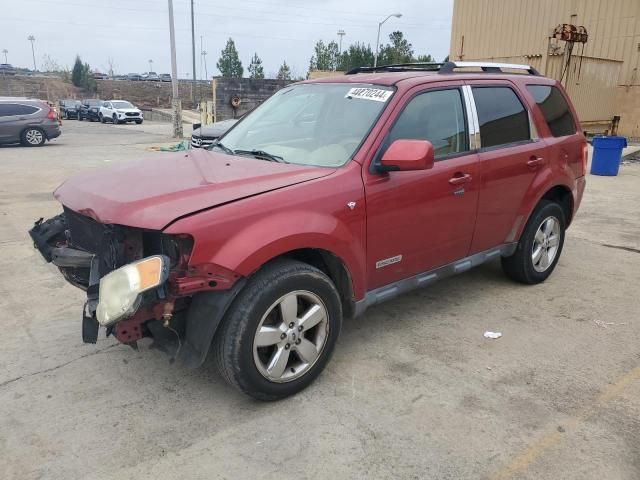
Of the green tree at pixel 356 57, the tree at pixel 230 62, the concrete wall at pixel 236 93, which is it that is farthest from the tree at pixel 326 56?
the concrete wall at pixel 236 93

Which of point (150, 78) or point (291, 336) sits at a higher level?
point (150, 78)

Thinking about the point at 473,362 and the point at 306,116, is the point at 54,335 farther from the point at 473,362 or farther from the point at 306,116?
the point at 473,362

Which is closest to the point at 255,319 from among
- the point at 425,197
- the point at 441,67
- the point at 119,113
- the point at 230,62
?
the point at 425,197

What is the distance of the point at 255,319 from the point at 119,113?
3478 cm

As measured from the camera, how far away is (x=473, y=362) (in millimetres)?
3479

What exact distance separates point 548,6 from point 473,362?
738 inches

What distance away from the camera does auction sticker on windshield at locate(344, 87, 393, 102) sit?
3484 millimetres

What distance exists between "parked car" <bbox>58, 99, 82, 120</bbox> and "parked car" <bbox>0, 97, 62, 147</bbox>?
22667 mm

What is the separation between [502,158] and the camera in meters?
4.07

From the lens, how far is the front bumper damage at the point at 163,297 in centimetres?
257

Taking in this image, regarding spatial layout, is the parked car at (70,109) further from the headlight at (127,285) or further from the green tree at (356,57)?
the headlight at (127,285)

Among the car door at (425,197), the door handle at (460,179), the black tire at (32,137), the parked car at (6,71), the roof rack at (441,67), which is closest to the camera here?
the car door at (425,197)

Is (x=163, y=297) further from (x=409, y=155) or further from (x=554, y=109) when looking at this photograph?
(x=554, y=109)

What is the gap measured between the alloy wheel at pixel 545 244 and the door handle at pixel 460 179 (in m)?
1.24
